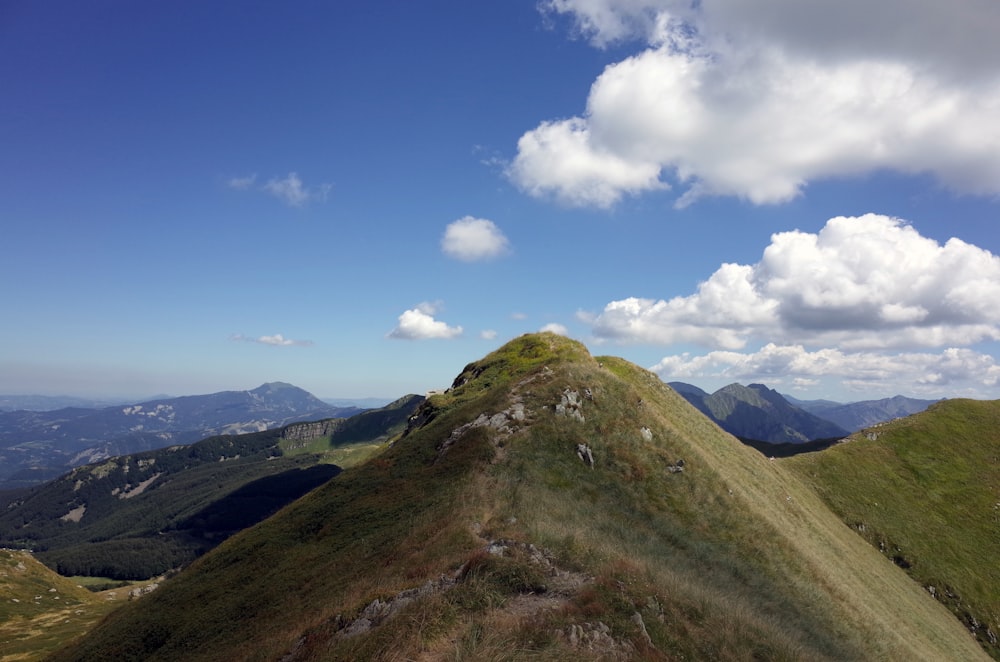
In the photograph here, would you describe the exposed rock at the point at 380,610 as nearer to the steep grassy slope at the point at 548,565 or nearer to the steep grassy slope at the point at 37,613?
the steep grassy slope at the point at 548,565

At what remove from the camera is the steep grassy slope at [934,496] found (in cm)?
6488

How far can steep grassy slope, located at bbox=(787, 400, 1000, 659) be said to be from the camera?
6488 cm

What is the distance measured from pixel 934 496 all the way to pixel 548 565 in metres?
99.2

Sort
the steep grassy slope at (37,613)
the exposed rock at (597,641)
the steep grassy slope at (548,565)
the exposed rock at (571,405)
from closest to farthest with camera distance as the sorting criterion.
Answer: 1. the exposed rock at (597,641)
2. the steep grassy slope at (548,565)
3. the exposed rock at (571,405)
4. the steep grassy slope at (37,613)

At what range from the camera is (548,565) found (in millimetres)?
21359

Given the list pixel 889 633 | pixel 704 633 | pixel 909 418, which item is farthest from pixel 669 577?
pixel 909 418

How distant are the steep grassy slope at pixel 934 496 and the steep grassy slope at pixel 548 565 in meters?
7.59

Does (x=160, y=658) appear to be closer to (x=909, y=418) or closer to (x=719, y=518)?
(x=719, y=518)

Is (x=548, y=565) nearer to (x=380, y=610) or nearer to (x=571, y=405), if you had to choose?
(x=380, y=610)

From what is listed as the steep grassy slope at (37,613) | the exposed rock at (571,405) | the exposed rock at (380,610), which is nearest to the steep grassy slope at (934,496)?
the exposed rock at (571,405)

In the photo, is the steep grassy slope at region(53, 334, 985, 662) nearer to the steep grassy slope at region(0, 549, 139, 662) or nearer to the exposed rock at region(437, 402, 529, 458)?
the exposed rock at region(437, 402, 529, 458)

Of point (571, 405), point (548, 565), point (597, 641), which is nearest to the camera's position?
point (597, 641)

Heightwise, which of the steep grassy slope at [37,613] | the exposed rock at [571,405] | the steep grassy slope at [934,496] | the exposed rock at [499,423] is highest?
the exposed rock at [571,405]

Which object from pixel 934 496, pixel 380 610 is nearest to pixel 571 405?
pixel 380 610
